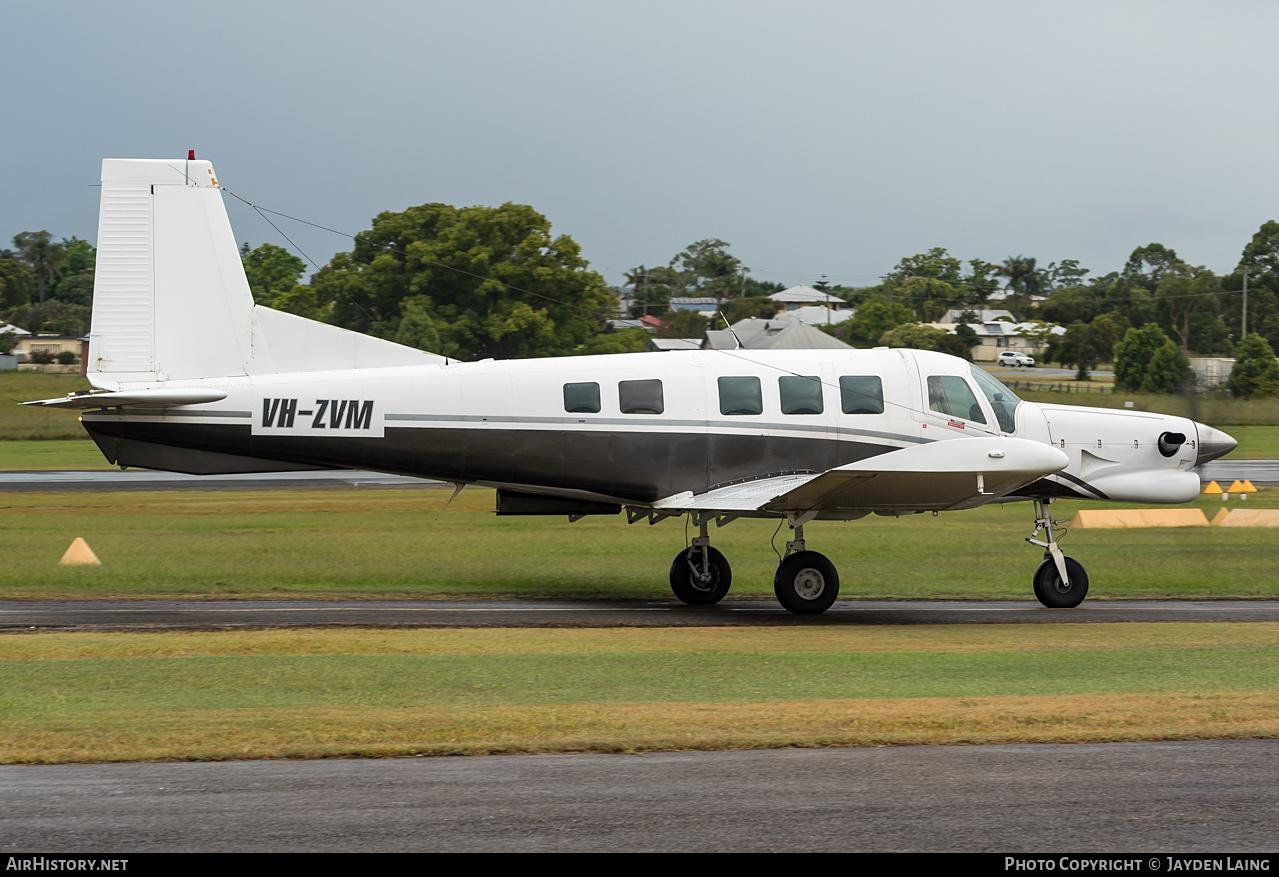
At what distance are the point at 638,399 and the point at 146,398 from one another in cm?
623

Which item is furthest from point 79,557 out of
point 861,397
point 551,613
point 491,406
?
point 861,397

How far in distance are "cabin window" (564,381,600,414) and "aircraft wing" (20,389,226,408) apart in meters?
4.42

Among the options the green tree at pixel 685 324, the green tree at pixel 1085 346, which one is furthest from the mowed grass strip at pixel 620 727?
the green tree at pixel 1085 346

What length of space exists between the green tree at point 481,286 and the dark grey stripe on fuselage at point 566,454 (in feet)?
139

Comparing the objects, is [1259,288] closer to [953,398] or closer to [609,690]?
[953,398]

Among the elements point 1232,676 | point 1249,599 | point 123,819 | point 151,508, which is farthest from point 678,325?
Answer: point 123,819

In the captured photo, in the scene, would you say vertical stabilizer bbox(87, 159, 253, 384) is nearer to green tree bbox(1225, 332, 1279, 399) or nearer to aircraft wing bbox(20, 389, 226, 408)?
aircraft wing bbox(20, 389, 226, 408)

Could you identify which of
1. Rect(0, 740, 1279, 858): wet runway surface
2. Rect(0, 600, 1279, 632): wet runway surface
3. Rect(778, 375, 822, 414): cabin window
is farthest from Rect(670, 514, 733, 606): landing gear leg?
Rect(0, 740, 1279, 858): wet runway surface

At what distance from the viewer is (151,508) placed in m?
28.7

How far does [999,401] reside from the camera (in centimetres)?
1642

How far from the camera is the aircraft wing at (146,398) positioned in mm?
14672

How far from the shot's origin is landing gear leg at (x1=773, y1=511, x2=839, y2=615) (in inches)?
611

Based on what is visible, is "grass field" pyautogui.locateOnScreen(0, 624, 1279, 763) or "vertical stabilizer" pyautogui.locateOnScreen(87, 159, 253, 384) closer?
"grass field" pyautogui.locateOnScreen(0, 624, 1279, 763)
